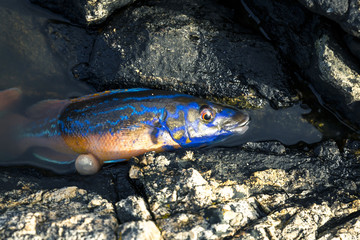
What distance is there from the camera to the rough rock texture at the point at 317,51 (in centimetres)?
347

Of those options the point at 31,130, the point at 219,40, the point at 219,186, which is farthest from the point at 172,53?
the point at 31,130

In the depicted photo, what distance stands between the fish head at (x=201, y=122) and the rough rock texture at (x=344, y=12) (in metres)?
1.59

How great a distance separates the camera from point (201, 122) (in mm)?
4172

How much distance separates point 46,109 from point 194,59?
2229 mm

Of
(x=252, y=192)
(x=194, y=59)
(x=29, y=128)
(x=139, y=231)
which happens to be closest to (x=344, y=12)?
(x=194, y=59)

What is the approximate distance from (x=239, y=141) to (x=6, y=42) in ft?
12.4

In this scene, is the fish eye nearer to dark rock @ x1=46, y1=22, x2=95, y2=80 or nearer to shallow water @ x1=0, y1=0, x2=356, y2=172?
shallow water @ x1=0, y1=0, x2=356, y2=172

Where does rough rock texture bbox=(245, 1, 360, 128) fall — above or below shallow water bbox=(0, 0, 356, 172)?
above

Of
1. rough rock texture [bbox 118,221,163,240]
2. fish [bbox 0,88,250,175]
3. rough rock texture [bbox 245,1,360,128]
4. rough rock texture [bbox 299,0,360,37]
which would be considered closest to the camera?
rough rock texture [bbox 118,221,163,240]

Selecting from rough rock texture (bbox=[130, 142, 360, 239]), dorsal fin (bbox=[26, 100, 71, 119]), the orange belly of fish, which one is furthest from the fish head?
dorsal fin (bbox=[26, 100, 71, 119])

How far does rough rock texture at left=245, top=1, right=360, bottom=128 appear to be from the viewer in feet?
11.4

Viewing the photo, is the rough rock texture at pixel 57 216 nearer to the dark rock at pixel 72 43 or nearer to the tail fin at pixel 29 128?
the tail fin at pixel 29 128

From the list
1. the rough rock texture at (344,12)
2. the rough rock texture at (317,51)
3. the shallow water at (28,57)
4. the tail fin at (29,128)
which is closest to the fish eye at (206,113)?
the rough rock texture at (317,51)

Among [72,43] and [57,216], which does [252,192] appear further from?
[72,43]
